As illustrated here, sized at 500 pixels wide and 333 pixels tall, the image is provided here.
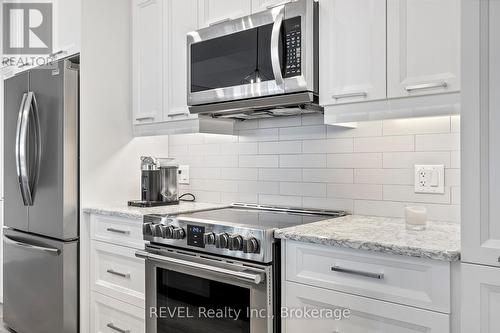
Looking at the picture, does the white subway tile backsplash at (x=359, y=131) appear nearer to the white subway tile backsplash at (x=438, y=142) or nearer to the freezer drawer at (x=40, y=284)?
the white subway tile backsplash at (x=438, y=142)

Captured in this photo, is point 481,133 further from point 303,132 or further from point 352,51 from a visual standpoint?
point 303,132

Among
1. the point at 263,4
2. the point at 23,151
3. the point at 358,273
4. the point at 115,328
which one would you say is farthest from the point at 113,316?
the point at 263,4

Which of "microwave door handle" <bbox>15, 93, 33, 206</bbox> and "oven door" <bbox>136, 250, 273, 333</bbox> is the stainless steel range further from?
"microwave door handle" <bbox>15, 93, 33, 206</bbox>

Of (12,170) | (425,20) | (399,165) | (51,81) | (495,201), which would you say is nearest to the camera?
(495,201)

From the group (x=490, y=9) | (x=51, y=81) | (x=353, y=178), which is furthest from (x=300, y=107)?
(x=51, y=81)

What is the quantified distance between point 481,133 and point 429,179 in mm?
→ 704

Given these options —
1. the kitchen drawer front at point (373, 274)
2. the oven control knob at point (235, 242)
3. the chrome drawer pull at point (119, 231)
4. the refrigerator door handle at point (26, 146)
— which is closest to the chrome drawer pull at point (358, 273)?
the kitchen drawer front at point (373, 274)

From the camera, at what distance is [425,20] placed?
156 cm

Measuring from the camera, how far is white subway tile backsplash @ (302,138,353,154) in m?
2.13

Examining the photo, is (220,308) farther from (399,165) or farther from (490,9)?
(490,9)

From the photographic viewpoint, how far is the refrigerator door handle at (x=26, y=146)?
2.57 m

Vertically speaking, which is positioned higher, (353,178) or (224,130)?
(224,130)

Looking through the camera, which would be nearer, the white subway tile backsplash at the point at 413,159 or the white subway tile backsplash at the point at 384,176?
the white subway tile backsplash at the point at 413,159

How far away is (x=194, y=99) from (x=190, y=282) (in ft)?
3.16
